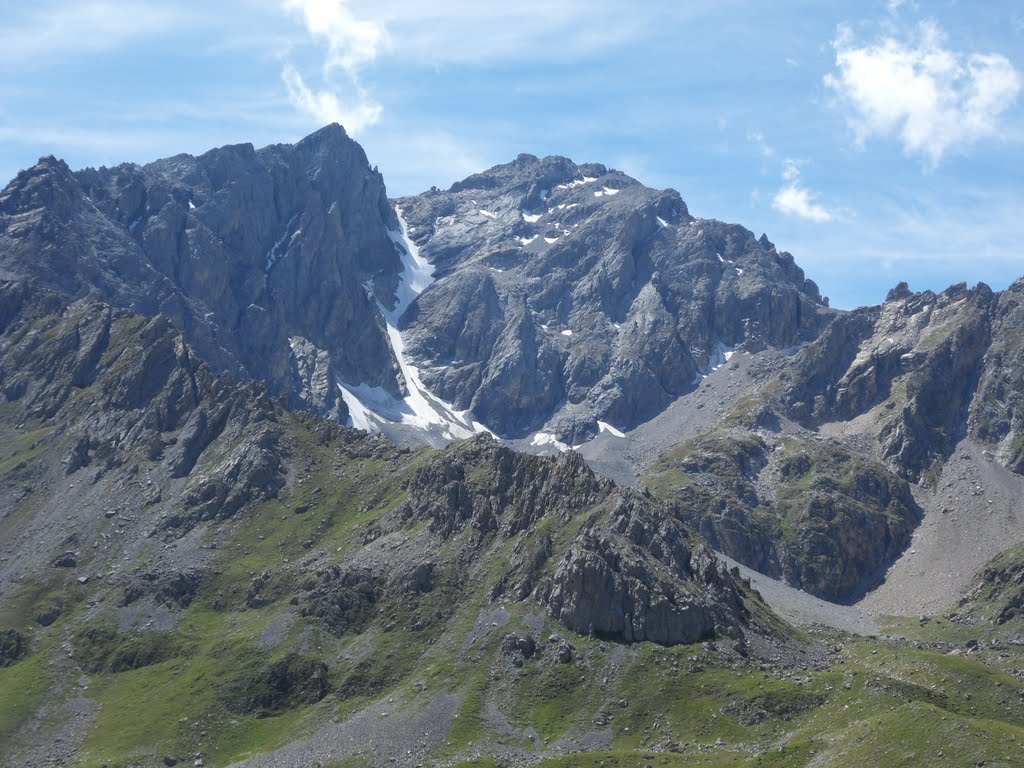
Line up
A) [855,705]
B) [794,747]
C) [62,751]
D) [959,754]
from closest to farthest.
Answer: [959,754] < [794,747] < [855,705] < [62,751]

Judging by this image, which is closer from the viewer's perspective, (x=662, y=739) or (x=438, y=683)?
(x=662, y=739)

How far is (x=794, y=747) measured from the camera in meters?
162

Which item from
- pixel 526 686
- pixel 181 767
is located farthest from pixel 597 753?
pixel 181 767

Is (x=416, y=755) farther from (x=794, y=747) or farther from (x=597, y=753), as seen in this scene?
(x=794, y=747)

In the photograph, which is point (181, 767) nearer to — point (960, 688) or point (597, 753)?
point (597, 753)

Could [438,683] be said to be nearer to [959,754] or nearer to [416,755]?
[416,755]

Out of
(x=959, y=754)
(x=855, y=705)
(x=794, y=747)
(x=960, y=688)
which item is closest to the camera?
(x=959, y=754)

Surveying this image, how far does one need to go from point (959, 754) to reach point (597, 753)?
52.6 metres

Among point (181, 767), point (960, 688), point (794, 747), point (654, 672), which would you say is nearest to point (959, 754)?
point (794, 747)

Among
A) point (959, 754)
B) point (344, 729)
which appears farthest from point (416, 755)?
point (959, 754)

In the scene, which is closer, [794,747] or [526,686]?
[794,747]

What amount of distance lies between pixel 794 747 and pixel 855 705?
1575cm

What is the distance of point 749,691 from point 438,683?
2013 inches

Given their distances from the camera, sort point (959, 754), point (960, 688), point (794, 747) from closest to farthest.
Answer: point (959, 754)
point (794, 747)
point (960, 688)
